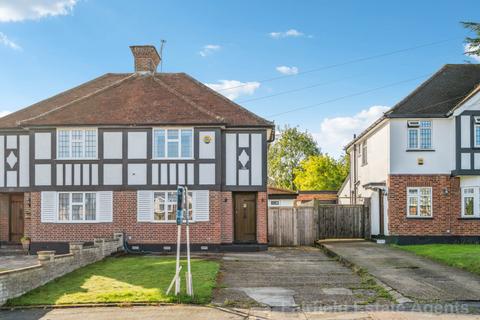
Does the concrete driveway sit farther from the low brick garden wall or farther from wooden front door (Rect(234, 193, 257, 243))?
the low brick garden wall

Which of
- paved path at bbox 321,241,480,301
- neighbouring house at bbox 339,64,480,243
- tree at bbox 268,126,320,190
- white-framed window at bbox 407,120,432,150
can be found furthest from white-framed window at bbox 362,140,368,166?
tree at bbox 268,126,320,190

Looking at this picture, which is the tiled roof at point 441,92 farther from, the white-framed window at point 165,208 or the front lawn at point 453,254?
the white-framed window at point 165,208

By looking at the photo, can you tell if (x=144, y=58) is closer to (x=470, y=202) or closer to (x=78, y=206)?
(x=78, y=206)

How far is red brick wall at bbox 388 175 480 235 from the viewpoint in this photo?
78.1 ft

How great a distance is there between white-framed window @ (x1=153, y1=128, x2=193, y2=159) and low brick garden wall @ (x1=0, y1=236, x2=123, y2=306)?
4.38 metres

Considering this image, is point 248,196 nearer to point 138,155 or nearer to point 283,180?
point 138,155

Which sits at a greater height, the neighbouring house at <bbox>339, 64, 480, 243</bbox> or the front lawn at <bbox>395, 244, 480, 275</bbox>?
the neighbouring house at <bbox>339, 64, 480, 243</bbox>

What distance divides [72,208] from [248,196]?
7.38 meters

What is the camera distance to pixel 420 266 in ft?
55.5

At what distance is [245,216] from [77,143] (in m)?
7.70

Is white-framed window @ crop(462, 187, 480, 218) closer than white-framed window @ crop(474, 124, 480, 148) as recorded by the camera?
No

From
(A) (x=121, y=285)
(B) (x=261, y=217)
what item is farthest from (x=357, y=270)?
(B) (x=261, y=217)

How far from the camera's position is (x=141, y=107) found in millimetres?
23500

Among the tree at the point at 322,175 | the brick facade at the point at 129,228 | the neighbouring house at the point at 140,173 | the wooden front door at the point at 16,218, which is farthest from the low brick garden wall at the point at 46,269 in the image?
the tree at the point at 322,175
